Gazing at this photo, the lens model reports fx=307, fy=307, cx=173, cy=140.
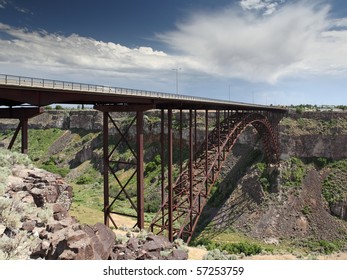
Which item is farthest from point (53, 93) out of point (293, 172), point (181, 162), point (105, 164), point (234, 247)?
point (293, 172)

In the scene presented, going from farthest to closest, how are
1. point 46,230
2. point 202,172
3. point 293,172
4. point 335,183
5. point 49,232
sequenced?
point 293,172 < point 335,183 < point 202,172 < point 46,230 < point 49,232

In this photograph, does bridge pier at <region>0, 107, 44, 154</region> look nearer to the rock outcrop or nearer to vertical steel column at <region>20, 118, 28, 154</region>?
vertical steel column at <region>20, 118, 28, 154</region>

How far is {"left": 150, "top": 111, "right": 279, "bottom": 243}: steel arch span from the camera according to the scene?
26.0 metres

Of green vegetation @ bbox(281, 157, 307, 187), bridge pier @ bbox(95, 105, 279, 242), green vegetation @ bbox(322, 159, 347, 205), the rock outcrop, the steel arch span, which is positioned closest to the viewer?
the rock outcrop

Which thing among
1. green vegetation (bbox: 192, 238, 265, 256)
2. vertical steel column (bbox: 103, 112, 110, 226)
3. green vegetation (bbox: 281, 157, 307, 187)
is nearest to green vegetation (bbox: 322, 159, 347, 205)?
green vegetation (bbox: 281, 157, 307, 187)

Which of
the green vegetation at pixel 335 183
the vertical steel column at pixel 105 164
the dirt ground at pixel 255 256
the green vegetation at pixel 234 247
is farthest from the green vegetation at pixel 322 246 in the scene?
the vertical steel column at pixel 105 164

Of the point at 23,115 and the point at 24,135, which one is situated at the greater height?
the point at 23,115

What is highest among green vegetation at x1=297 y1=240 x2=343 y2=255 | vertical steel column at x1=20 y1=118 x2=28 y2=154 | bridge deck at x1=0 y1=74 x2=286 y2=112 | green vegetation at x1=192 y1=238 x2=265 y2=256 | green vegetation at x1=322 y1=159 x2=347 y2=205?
bridge deck at x1=0 y1=74 x2=286 y2=112

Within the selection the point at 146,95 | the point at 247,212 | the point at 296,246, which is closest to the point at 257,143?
the point at 247,212

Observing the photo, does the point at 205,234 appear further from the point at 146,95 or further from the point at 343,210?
the point at 146,95

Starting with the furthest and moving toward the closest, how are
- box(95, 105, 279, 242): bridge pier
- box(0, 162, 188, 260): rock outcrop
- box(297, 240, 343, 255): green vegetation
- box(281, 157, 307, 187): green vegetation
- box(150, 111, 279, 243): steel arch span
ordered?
box(281, 157, 307, 187): green vegetation → box(297, 240, 343, 255): green vegetation → box(150, 111, 279, 243): steel arch span → box(95, 105, 279, 242): bridge pier → box(0, 162, 188, 260): rock outcrop

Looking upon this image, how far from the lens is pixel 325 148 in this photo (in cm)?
5394

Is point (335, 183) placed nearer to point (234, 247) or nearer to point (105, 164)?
point (234, 247)

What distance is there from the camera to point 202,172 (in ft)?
97.4
